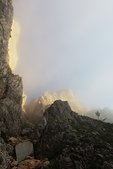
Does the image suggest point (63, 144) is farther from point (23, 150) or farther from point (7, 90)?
point (7, 90)

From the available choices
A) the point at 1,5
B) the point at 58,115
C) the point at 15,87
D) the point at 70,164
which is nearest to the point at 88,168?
the point at 70,164

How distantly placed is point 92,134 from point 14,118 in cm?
3522

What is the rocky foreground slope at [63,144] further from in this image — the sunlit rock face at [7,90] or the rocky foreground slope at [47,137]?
the sunlit rock face at [7,90]

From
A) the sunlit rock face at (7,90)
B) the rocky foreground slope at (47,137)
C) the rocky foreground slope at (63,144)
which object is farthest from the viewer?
the sunlit rock face at (7,90)

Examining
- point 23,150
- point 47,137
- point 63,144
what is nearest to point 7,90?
point 47,137

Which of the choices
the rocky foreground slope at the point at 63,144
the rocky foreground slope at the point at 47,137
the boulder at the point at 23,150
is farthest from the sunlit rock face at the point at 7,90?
the boulder at the point at 23,150

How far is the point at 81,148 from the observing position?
115 metres

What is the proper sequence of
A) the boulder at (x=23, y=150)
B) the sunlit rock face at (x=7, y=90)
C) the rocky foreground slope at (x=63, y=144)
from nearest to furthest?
the rocky foreground slope at (x=63, y=144), the boulder at (x=23, y=150), the sunlit rock face at (x=7, y=90)

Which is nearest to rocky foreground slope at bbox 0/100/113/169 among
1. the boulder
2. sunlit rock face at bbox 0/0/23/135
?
the boulder

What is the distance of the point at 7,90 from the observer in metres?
150

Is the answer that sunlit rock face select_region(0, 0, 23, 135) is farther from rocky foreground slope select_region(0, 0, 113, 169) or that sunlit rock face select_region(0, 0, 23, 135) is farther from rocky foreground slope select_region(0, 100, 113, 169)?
rocky foreground slope select_region(0, 100, 113, 169)

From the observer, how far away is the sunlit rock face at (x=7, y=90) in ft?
459

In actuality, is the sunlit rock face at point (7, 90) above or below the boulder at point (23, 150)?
above

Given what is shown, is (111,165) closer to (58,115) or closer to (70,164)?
(70,164)
